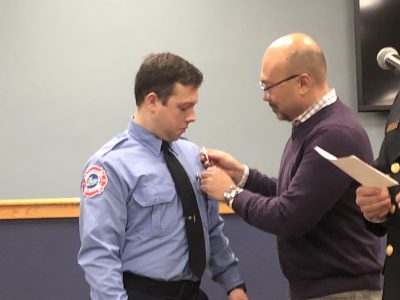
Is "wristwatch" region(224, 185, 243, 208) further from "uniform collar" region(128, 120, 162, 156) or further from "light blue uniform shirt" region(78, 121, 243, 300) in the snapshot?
"uniform collar" region(128, 120, 162, 156)

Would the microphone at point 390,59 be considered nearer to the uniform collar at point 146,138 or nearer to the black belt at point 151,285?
the uniform collar at point 146,138

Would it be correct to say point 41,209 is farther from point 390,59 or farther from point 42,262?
point 390,59

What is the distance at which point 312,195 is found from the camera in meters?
1.68

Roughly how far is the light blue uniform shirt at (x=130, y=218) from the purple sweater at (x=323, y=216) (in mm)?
238

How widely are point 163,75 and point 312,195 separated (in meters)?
0.58

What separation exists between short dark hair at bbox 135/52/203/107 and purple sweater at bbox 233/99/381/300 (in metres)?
0.40

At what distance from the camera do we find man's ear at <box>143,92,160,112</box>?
1.80 metres

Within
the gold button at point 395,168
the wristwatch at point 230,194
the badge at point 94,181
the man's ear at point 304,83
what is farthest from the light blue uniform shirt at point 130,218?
the gold button at point 395,168

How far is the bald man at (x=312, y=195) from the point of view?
66.8 inches

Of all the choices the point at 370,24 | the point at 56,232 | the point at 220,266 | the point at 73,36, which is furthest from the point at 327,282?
the point at 73,36

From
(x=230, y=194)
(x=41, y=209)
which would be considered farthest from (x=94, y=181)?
(x=41, y=209)

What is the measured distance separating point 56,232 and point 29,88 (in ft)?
2.48

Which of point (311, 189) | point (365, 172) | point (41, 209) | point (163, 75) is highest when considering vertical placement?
point (163, 75)

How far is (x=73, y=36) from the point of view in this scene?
296cm
